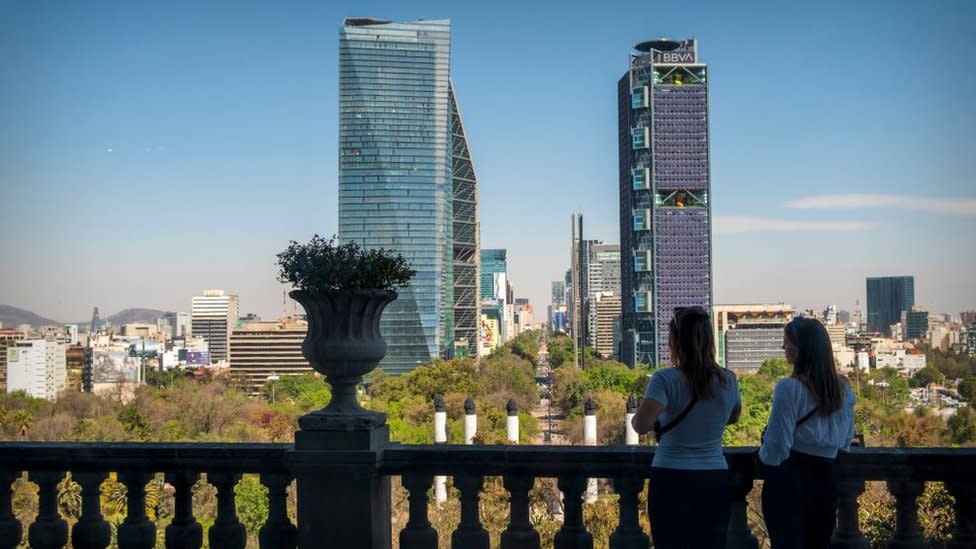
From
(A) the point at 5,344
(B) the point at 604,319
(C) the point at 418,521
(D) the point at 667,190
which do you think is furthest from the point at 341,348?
(B) the point at 604,319

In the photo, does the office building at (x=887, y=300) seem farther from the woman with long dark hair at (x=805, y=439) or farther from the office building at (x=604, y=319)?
the office building at (x=604, y=319)

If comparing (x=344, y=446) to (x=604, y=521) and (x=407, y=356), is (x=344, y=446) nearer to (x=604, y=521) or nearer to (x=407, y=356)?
(x=604, y=521)

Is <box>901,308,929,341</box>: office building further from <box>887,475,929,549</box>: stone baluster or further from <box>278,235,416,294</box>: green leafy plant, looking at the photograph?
<box>278,235,416,294</box>: green leafy plant

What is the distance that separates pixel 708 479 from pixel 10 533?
3.42 meters

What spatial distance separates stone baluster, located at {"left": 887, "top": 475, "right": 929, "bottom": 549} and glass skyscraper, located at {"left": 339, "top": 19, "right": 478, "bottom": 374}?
277 ft

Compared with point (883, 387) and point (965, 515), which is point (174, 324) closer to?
point (883, 387)

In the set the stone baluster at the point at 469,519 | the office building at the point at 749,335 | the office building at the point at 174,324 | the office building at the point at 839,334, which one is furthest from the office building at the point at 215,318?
the stone baluster at the point at 469,519

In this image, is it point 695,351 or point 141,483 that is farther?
point 141,483

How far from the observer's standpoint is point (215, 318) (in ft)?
441

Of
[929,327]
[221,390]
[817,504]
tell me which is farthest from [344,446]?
[929,327]

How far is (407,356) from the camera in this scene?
92.5 m

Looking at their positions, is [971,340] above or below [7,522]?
below

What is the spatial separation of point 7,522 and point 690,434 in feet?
11.1

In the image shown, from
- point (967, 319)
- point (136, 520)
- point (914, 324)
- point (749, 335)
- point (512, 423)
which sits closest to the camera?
point (136, 520)
